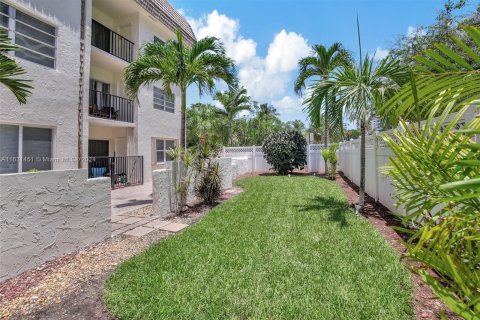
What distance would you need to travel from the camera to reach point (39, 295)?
314 cm

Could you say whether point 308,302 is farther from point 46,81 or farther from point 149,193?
point 46,81

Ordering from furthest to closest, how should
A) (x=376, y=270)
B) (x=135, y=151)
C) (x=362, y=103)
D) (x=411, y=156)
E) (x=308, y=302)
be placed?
1. (x=135, y=151)
2. (x=362, y=103)
3. (x=376, y=270)
4. (x=308, y=302)
5. (x=411, y=156)

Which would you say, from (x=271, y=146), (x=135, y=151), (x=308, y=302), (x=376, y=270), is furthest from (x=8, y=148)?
(x=271, y=146)

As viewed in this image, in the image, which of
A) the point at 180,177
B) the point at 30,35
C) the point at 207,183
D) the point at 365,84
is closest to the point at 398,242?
the point at 365,84

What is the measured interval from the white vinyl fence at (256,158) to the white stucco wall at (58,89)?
9.36 m

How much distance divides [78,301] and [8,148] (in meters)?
6.82

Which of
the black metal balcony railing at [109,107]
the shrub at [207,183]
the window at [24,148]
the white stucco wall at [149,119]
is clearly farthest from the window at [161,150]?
the shrub at [207,183]

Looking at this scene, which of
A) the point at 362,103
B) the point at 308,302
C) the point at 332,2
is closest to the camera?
the point at 308,302

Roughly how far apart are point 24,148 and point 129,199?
3.42 m

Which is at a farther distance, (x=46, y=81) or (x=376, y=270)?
(x=46, y=81)

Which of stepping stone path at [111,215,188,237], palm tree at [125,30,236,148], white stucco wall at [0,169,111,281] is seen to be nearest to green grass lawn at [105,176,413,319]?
stepping stone path at [111,215,188,237]

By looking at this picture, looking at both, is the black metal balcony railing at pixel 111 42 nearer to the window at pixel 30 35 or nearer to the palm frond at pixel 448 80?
the window at pixel 30 35

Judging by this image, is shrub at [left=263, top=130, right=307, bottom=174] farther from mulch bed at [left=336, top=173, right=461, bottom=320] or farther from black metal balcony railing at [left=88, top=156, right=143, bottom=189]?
black metal balcony railing at [left=88, top=156, right=143, bottom=189]

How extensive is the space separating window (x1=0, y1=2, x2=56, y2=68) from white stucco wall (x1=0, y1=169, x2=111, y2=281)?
5.46 meters
